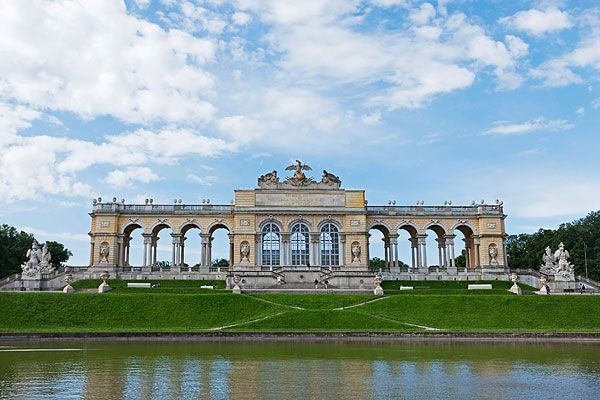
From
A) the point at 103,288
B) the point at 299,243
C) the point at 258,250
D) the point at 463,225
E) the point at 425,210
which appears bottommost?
the point at 103,288

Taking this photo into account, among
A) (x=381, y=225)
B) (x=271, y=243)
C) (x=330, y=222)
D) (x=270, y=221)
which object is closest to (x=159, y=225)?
(x=270, y=221)

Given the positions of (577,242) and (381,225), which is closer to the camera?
(381,225)

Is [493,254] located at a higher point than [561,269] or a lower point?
higher

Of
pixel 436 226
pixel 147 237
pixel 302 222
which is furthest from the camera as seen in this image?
pixel 436 226

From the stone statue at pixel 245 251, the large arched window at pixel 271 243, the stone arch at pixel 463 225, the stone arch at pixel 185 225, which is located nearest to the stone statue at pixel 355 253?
the large arched window at pixel 271 243

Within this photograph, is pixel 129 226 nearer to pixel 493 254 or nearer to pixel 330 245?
pixel 330 245

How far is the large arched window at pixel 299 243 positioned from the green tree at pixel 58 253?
1616 inches

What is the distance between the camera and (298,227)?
221 ft

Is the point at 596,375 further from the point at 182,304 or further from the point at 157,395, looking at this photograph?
the point at 182,304

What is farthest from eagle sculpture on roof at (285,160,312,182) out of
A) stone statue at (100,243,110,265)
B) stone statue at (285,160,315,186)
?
stone statue at (100,243,110,265)

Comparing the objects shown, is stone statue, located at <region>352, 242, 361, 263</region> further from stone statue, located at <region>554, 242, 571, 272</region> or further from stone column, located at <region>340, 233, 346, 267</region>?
stone statue, located at <region>554, 242, 571, 272</region>

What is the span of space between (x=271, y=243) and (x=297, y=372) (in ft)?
159

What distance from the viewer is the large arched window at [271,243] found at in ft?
220

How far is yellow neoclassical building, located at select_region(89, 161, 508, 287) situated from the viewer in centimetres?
6588
